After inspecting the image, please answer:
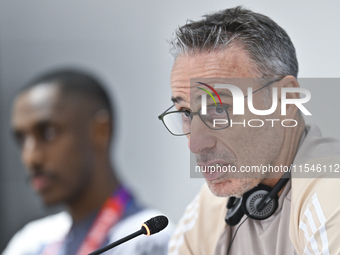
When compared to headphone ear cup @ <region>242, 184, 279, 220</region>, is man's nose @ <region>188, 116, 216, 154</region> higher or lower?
higher

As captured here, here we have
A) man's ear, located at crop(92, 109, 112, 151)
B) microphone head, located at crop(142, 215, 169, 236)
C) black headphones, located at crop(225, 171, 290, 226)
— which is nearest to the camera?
microphone head, located at crop(142, 215, 169, 236)

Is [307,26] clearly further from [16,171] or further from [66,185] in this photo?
[16,171]

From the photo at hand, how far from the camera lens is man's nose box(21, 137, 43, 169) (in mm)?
2141

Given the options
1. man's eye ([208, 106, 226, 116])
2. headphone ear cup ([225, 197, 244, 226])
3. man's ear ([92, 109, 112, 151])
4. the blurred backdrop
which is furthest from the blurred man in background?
man's eye ([208, 106, 226, 116])

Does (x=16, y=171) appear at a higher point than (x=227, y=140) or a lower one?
lower

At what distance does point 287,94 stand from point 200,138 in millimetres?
277

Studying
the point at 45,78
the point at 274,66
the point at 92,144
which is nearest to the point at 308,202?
the point at 274,66

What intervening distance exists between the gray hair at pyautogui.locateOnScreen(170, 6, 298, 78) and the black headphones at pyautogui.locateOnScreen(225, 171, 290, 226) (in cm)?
30

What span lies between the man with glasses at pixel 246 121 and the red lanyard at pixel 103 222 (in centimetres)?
109

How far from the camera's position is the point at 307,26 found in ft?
5.64

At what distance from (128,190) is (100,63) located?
0.82 meters

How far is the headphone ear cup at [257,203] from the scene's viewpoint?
0.93 meters

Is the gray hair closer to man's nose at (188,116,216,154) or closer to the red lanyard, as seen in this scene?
man's nose at (188,116,216,154)

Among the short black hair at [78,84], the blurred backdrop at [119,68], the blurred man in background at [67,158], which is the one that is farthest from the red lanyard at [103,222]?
the short black hair at [78,84]
